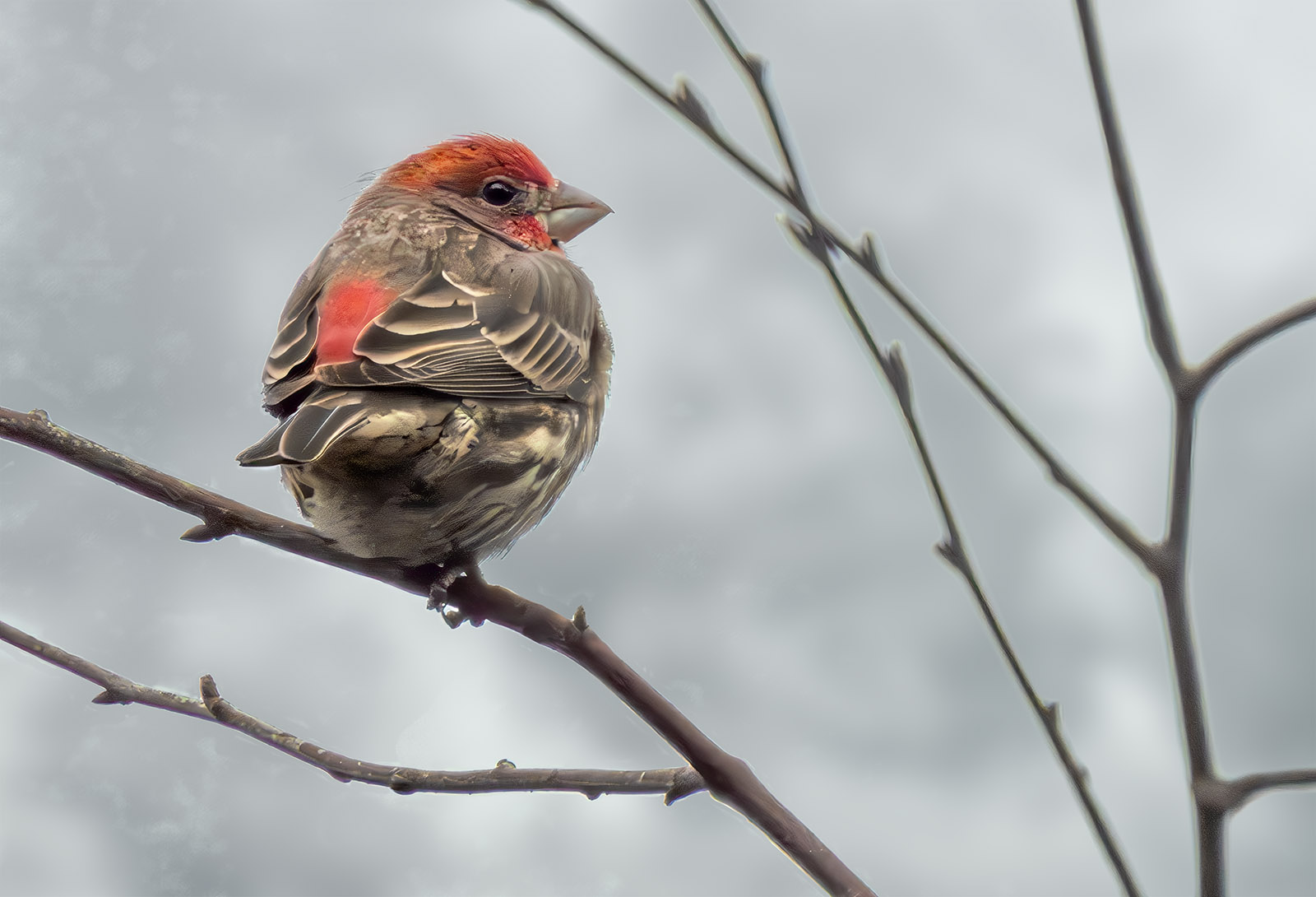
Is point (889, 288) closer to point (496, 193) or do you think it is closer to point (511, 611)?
point (511, 611)

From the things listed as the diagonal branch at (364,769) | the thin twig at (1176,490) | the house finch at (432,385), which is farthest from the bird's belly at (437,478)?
the thin twig at (1176,490)

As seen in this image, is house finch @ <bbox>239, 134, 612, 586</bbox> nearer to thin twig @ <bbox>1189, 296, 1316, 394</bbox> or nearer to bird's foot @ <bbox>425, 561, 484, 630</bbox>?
bird's foot @ <bbox>425, 561, 484, 630</bbox>

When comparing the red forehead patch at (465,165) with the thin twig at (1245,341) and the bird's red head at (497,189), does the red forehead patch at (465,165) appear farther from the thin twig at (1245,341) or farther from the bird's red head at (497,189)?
the thin twig at (1245,341)

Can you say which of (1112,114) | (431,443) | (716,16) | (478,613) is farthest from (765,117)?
(478,613)

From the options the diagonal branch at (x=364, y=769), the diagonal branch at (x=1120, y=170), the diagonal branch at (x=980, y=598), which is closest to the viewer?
the diagonal branch at (x=1120, y=170)

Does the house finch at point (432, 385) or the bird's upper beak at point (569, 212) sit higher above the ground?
the bird's upper beak at point (569, 212)

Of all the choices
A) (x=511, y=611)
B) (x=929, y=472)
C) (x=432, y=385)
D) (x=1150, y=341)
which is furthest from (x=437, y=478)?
(x=1150, y=341)

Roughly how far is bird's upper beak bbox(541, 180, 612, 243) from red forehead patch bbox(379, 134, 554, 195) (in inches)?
2.7

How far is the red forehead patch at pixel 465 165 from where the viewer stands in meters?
3.68

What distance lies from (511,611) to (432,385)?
1.67ft

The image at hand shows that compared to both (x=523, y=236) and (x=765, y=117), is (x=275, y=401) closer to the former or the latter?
(x=523, y=236)

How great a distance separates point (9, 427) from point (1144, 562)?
1834mm

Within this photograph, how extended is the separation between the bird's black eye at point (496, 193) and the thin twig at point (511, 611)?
5.04 ft

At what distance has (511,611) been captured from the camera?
223cm
